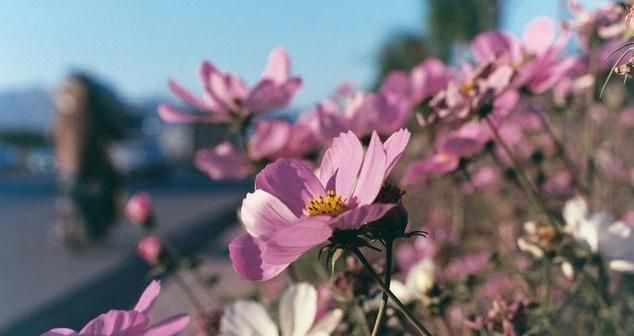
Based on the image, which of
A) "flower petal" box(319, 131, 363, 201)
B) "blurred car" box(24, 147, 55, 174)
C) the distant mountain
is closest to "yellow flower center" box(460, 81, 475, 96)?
"flower petal" box(319, 131, 363, 201)

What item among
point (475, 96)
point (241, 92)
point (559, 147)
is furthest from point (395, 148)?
point (559, 147)

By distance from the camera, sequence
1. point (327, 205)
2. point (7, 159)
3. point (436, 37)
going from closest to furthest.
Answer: point (327, 205) < point (436, 37) < point (7, 159)

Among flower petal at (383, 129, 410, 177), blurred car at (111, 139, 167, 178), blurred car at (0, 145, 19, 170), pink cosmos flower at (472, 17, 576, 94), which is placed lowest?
blurred car at (111, 139, 167, 178)

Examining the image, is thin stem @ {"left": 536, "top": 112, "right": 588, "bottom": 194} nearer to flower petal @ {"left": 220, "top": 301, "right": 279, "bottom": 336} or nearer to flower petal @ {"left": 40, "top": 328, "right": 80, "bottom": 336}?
flower petal @ {"left": 220, "top": 301, "right": 279, "bottom": 336}

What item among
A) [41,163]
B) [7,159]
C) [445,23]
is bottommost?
[445,23]

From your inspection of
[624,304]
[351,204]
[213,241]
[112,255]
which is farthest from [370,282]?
[213,241]

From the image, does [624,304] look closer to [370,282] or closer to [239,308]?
[370,282]

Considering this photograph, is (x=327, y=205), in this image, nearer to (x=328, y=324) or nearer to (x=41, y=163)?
(x=328, y=324)
